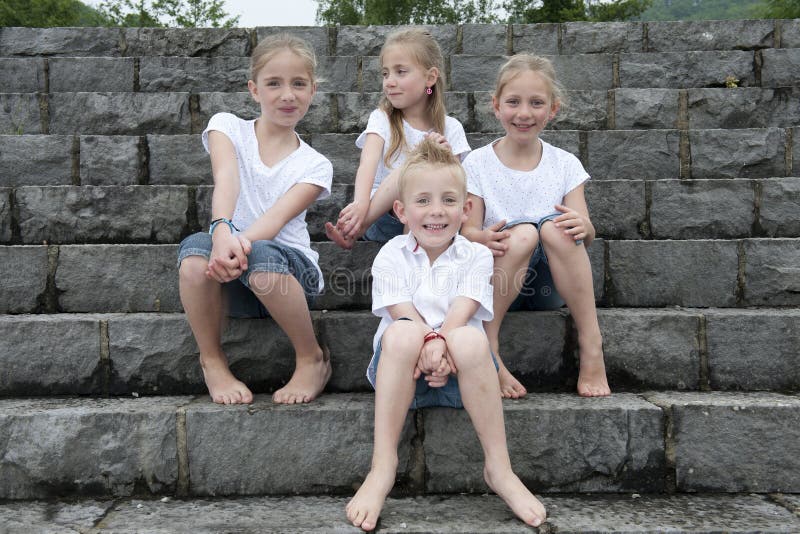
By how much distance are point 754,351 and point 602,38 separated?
3.49 meters

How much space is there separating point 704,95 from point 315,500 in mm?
3371

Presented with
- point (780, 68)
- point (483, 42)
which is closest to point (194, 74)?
point (483, 42)

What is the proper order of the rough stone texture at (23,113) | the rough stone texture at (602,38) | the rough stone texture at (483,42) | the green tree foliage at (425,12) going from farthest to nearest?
the green tree foliage at (425,12)
the rough stone texture at (483,42)
the rough stone texture at (602,38)
the rough stone texture at (23,113)

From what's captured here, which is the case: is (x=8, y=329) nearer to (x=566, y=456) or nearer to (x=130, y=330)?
(x=130, y=330)

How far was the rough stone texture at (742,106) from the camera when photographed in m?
4.10

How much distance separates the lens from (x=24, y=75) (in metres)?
4.57

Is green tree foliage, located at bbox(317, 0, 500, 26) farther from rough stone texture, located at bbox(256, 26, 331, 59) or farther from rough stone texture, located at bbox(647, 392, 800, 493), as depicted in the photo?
rough stone texture, located at bbox(647, 392, 800, 493)

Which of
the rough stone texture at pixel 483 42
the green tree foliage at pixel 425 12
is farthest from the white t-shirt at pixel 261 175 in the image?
the green tree foliage at pixel 425 12

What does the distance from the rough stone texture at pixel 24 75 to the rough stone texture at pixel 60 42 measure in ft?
1.96

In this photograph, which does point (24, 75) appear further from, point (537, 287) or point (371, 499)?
point (371, 499)

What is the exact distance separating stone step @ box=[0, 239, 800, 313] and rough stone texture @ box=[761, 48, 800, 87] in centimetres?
234

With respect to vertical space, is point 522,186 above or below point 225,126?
below

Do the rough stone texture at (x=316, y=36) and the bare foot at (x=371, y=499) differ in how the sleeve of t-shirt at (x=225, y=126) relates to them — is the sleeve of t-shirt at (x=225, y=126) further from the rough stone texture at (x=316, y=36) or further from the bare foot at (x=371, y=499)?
the rough stone texture at (x=316, y=36)

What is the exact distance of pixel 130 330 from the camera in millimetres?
2445
